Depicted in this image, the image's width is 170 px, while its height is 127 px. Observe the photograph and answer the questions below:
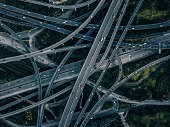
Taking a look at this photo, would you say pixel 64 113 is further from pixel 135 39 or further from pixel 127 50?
pixel 135 39

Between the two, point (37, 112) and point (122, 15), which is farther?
point (37, 112)

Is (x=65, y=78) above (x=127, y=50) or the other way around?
the other way around

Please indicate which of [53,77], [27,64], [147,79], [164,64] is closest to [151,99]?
Result: [147,79]

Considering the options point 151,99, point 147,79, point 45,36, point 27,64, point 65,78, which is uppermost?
point 45,36

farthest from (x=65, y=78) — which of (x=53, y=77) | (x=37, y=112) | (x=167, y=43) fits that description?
(x=167, y=43)

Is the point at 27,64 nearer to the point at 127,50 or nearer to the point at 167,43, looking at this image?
the point at 127,50

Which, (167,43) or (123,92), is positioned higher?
(167,43)
